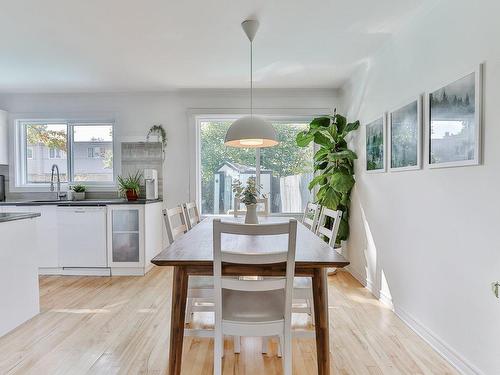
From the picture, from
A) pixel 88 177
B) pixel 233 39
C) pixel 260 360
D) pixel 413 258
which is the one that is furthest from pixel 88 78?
pixel 413 258

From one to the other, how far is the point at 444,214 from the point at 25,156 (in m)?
5.39

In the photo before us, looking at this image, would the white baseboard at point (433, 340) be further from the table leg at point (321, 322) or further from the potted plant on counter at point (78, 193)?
the potted plant on counter at point (78, 193)

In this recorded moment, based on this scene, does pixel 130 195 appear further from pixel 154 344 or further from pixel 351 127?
pixel 351 127

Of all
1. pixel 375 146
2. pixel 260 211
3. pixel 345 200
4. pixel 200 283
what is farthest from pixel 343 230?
pixel 200 283

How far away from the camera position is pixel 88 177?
4.87 meters

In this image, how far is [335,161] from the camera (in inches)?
162

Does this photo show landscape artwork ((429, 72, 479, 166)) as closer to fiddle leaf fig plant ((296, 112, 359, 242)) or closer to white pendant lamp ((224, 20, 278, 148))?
white pendant lamp ((224, 20, 278, 148))

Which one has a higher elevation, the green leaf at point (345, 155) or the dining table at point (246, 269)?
the green leaf at point (345, 155)

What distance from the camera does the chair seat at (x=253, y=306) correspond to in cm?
164

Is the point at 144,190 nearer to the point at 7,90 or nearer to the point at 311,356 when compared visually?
the point at 7,90

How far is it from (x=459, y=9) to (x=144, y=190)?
161 inches

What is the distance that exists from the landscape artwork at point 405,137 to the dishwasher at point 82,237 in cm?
342

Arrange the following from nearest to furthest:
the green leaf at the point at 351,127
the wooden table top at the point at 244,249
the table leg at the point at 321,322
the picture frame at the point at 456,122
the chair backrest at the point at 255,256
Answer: the chair backrest at the point at 255,256 → the wooden table top at the point at 244,249 → the table leg at the point at 321,322 → the picture frame at the point at 456,122 → the green leaf at the point at 351,127

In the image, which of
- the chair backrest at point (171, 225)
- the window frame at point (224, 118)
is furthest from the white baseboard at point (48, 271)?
the chair backrest at point (171, 225)
